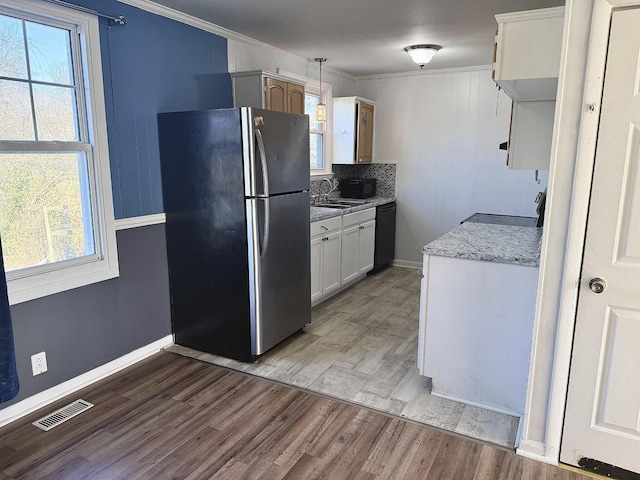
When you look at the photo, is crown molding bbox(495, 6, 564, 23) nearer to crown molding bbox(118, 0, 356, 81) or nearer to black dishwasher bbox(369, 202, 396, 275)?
crown molding bbox(118, 0, 356, 81)

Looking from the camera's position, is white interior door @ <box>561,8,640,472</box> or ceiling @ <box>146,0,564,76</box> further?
ceiling @ <box>146,0,564,76</box>

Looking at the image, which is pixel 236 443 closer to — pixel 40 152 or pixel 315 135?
pixel 40 152

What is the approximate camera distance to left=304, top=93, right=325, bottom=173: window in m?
4.92

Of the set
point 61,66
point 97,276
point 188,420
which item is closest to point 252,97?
point 61,66

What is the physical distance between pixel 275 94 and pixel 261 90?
0.60 feet

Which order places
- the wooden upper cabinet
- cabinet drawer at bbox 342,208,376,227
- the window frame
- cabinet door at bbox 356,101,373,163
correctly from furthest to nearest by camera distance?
cabinet door at bbox 356,101,373,163 → the window frame → cabinet drawer at bbox 342,208,376,227 → the wooden upper cabinet

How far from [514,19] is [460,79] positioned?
3.27 metres

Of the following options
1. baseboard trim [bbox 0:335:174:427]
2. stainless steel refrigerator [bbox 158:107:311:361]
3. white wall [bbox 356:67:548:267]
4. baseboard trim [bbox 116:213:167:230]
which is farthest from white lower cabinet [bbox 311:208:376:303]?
baseboard trim [bbox 0:335:174:427]

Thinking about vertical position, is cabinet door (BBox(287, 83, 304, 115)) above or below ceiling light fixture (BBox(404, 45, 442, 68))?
below

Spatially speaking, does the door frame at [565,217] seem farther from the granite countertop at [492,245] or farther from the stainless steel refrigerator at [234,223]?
the stainless steel refrigerator at [234,223]

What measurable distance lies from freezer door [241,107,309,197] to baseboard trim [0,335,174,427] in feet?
4.51

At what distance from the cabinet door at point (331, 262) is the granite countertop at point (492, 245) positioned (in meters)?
1.41

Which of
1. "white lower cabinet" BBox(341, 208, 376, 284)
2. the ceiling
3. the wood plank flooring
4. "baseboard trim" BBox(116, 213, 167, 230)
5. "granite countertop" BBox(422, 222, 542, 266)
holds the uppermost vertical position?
the ceiling

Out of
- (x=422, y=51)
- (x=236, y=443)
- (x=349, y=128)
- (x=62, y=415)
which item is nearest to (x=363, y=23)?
(x=422, y=51)
